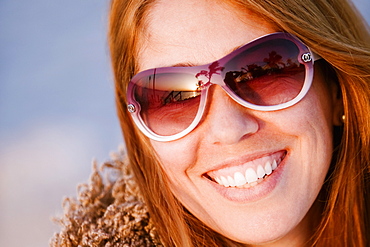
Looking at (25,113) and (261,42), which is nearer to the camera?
(261,42)

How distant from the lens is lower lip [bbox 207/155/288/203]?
1.73 metres

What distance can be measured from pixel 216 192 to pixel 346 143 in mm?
562

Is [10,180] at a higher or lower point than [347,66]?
higher

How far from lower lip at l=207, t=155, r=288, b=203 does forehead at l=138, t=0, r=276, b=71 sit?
0.45 m

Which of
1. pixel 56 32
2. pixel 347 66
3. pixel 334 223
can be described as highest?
pixel 56 32

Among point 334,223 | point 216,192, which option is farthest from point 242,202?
point 334,223

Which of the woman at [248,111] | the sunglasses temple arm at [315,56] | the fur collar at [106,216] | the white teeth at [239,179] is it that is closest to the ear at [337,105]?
the woman at [248,111]

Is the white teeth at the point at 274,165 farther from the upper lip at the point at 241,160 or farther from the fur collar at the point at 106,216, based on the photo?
the fur collar at the point at 106,216

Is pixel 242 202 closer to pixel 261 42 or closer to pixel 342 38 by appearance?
pixel 261 42

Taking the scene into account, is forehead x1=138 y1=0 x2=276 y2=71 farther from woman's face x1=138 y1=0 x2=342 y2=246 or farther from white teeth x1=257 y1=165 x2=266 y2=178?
white teeth x1=257 y1=165 x2=266 y2=178

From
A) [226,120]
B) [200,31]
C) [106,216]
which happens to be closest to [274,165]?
[226,120]

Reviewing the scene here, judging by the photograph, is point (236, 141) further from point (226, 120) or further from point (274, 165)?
point (274, 165)

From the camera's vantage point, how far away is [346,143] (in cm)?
194

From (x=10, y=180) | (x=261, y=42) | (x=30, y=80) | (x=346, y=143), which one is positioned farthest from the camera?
(x=30, y=80)
